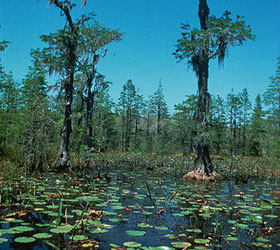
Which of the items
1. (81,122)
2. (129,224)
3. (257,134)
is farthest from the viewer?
(257,134)

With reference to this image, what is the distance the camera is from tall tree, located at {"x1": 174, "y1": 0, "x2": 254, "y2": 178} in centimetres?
923

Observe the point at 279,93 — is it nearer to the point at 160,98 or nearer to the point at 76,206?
the point at 160,98

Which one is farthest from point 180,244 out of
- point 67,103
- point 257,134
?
point 257,134

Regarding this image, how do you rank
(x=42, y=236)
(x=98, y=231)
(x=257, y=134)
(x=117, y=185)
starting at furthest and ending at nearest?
1. (x=257, y=134)
2. (x=117, y=185)
3. (x=98, y=231)
4. (x=42, y=236)

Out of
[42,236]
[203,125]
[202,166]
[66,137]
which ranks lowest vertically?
[42,236]

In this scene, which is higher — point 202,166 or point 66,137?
point 66,137

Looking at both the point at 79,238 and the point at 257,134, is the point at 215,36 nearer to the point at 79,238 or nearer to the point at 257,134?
the point at 79,238

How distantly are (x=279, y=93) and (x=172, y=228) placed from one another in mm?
27089

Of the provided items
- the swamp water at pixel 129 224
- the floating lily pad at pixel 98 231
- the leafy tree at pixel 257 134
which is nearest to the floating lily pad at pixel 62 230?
the swamp water at pixel 129 224

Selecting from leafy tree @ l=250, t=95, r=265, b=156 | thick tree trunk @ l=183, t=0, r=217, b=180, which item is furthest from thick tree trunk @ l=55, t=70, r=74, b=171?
leafy tree @ l=250, t=95, r=265, b=156

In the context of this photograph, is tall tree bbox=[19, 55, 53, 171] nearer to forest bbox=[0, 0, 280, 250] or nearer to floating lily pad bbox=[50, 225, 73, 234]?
forest bbox=[0, 0, 280, 250]

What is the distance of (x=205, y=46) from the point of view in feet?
33.4

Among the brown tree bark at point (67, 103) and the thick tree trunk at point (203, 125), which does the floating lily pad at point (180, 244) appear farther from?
the brown tree bark at point (67, 103)

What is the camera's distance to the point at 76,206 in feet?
14.9
